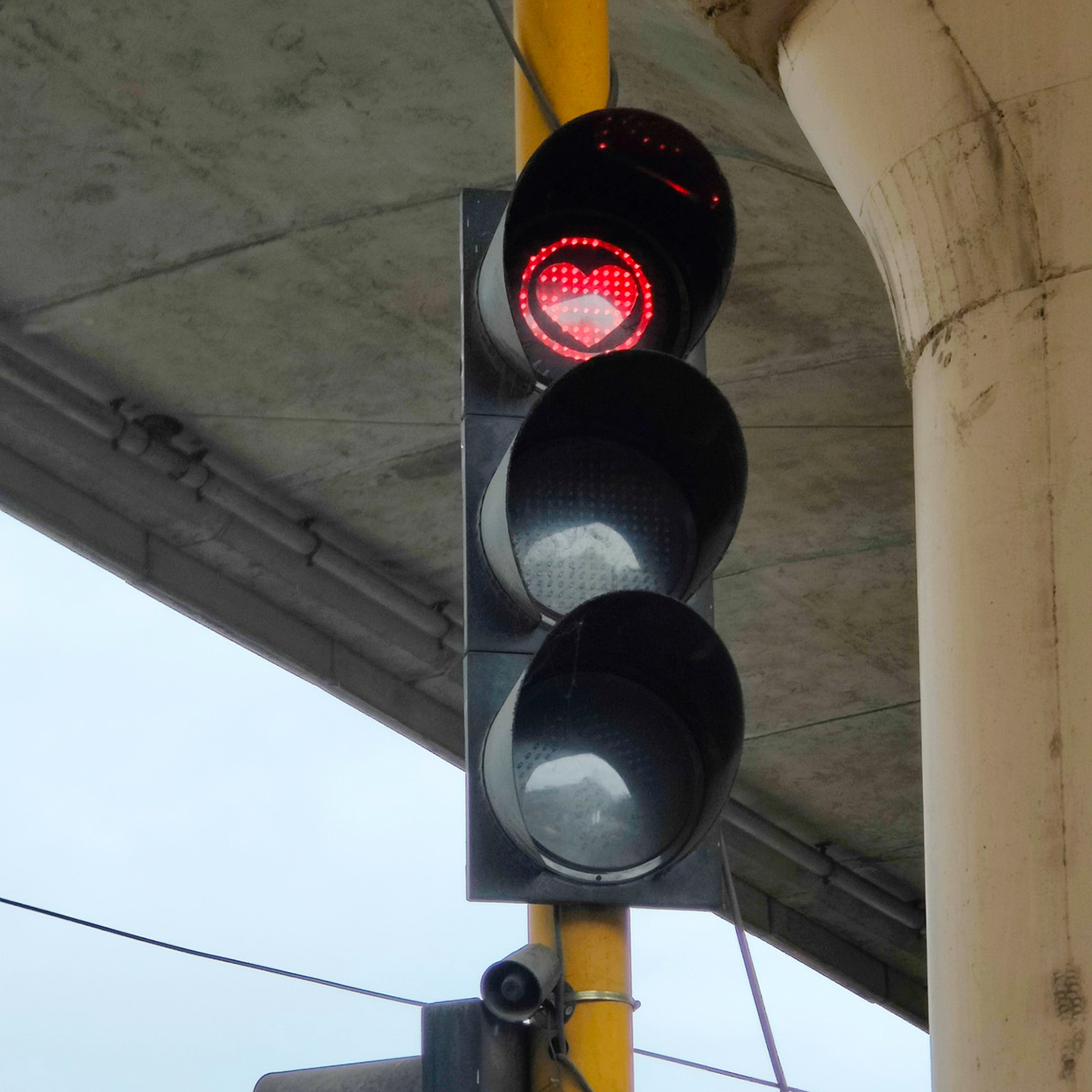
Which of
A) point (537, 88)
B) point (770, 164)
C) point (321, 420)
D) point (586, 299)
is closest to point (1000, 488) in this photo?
point (586, 299)

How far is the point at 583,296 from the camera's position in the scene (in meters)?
2.44

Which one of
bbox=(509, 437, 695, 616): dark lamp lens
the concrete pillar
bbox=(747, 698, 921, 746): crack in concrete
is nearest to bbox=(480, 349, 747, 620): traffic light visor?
bbox=(509, 437, 695, 616): dark lamp lens

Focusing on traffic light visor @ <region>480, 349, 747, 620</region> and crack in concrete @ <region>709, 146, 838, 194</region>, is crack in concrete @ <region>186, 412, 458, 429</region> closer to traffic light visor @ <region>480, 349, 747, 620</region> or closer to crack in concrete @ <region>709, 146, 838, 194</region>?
A: crack in concrete @ <region>709, 146, 838, 194</region>

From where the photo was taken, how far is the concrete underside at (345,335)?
692cm

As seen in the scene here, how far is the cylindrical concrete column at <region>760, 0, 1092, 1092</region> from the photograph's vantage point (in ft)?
6.93

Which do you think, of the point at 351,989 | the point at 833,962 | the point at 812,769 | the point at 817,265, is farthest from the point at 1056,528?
the point at 833,962

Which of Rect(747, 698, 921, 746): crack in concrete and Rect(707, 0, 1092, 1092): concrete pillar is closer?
Rect(707, 0, 1092, 1092): concrete pillar

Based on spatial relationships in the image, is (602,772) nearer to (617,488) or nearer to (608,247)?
(617,488)

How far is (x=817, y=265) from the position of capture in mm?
7707

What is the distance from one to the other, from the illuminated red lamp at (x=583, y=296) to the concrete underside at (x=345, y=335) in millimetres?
3444

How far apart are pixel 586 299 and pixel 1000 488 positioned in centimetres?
58

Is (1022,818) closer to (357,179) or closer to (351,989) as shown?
(351,989)

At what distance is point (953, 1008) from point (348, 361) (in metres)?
6.60

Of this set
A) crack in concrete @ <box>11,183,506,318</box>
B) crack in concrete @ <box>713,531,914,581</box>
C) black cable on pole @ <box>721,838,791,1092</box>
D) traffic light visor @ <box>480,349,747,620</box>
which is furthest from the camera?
crack in concrete @ <box>713,531,914,581</box>
